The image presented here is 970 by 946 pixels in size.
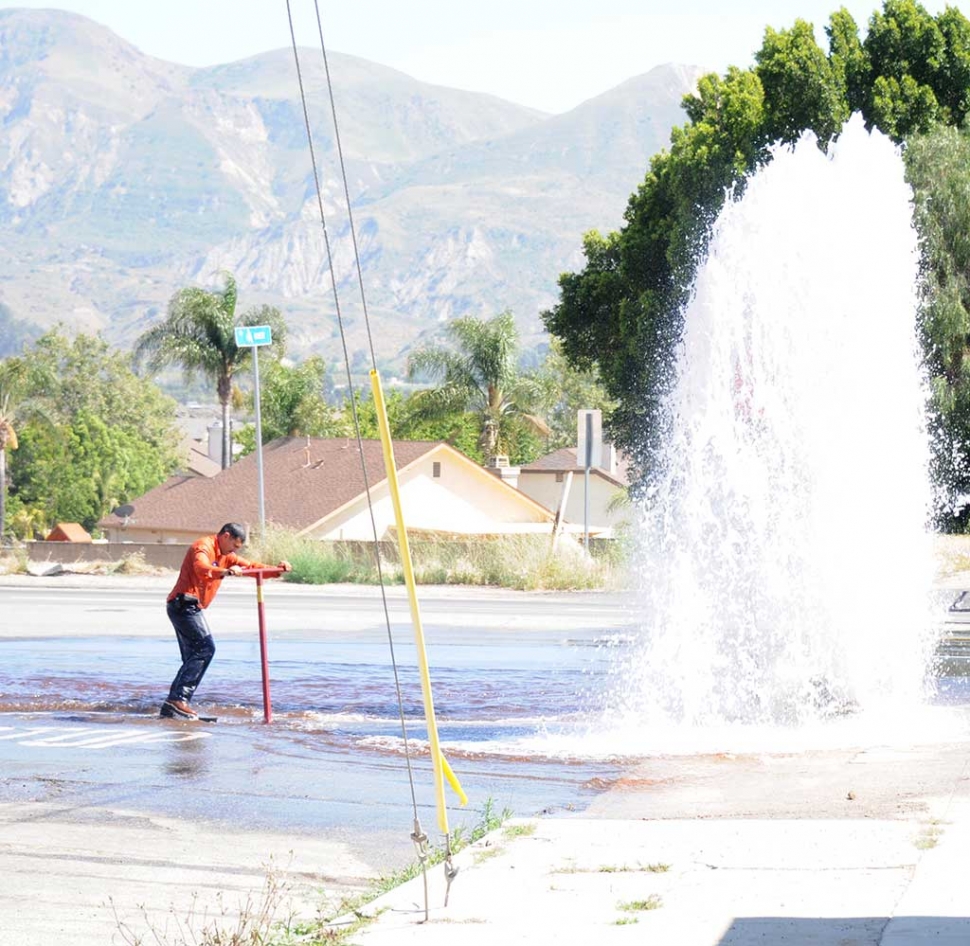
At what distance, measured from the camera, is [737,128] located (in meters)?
35.0

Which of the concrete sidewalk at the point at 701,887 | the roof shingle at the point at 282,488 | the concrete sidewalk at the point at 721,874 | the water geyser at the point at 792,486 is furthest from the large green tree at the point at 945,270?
the roof shingle at the point at 282,488

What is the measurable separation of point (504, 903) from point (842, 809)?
283cm

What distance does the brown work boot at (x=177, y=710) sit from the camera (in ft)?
46.7

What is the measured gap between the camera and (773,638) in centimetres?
1370

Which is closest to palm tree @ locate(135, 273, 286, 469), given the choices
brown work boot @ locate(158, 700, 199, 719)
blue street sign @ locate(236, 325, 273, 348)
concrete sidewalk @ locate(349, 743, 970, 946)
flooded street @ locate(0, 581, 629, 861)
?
blue street sign @ locate(236, 325, 273, 348)

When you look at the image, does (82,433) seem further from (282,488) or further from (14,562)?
(14,562)

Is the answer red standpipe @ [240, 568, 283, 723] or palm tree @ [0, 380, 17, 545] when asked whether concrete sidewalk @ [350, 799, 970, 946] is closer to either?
red standpipe @ [240, 568, 283, 723]

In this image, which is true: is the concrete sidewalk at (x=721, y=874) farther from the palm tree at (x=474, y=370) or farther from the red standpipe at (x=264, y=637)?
the palm tree at (x=474, y=370)

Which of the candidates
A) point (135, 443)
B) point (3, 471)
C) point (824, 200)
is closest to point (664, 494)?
point (824, 200)

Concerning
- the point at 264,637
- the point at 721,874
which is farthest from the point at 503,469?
the point at 721,874

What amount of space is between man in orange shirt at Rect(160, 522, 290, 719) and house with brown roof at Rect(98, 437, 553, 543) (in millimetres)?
35410

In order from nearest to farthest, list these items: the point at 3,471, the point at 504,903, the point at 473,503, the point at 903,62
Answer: the point at 504,903, the point at 903,62, the point at 473,503, the point at 3,471

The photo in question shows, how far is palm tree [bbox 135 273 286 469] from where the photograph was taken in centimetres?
6581

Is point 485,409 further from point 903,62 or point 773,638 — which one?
point 773,638
